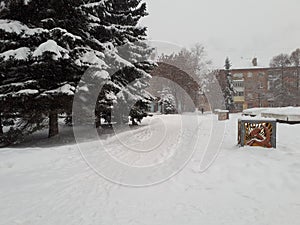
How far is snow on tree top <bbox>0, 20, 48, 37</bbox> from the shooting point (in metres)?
7.04

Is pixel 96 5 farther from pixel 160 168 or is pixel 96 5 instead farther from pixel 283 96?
pixel 283 96

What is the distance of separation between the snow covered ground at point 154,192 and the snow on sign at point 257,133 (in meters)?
0.37

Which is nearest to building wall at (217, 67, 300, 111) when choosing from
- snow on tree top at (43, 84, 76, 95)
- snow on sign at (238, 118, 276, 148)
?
snow on sign at (238, 118, 276, 148)

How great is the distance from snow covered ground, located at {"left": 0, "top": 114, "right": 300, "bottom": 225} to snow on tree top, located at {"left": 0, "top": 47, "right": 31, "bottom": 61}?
2725 millimetres

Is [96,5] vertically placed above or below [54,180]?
above

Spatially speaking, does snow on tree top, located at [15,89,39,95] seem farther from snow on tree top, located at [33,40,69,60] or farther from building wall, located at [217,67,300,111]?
building wall, located at [217,67,300,111]

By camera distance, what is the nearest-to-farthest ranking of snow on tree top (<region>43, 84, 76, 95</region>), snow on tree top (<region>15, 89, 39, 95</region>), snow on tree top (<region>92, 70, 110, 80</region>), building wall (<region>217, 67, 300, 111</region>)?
snow on tree top (<region>15, 89, 39, 95</region>), snow on tree top (<region>43, 84, 76, 95</region>), snow on tree top (<region>92, 70, 110, 80</region>), building wall (<region>217, 67, 300, 111</region>)

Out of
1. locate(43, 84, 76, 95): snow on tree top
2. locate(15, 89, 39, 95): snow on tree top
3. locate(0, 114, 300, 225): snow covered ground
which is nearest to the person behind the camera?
locate(0, 114, 300, 225): snow covered ground

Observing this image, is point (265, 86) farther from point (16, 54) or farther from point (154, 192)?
point (154, 192)

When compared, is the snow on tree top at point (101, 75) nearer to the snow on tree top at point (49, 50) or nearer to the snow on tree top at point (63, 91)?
the snow on tree top at point (63, 91)

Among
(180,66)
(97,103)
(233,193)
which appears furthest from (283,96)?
(233,193)

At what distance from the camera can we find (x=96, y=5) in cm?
834

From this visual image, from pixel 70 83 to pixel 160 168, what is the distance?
14.3 ft

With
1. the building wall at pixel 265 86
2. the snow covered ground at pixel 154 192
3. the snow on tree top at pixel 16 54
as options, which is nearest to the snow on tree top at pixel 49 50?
the snow on tree top at pixel 16 54
